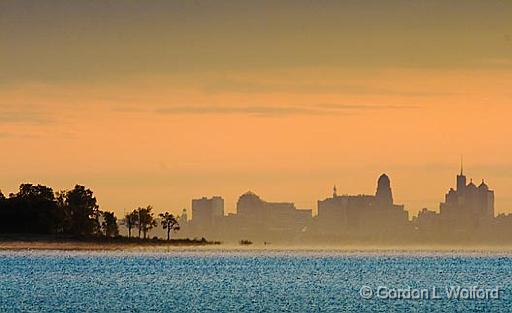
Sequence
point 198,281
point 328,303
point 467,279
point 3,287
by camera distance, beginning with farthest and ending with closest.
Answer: point 467,279 → point 198,281 → point 3,287 → point 328,303

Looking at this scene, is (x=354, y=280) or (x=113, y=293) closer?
(x=113, y=293)

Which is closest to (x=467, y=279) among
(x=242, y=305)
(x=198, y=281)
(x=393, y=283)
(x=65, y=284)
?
(x=393, y=283)

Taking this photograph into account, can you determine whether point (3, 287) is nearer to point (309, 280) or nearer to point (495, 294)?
point (309, 280)

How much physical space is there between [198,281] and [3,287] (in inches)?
940

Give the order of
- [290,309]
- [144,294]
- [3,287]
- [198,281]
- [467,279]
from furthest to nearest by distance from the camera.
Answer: [467,279]
[198,281]
[3,287]
[144,294]
[290,309]

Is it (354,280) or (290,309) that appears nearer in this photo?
(290,309)

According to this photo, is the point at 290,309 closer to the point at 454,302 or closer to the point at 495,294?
the point at 454,302

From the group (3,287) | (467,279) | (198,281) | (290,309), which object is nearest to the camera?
→ (290,309)

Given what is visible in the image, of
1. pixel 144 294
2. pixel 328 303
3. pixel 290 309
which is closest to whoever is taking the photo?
pixel 290 309

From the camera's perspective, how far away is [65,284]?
5915 inches

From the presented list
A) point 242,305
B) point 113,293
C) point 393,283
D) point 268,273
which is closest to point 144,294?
point 113,293

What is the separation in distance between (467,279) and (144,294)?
5810 centimetres

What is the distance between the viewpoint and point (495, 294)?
137 m

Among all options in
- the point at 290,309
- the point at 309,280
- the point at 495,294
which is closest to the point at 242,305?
the point at 290,309
